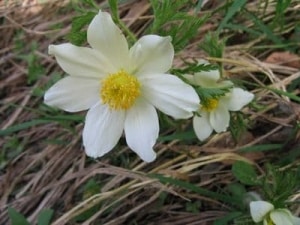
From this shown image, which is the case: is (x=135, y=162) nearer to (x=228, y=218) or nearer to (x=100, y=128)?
(x=228, y=218)

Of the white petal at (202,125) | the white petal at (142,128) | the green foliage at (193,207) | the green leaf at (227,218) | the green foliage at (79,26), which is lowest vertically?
the green foliage at (193,207)

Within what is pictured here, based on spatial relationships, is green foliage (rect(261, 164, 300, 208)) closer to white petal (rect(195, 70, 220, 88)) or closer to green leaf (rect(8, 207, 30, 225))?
white petal (rect(195, 70, 220, 88))

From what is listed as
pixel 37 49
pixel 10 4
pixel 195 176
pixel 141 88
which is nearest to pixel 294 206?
pixel 195 176

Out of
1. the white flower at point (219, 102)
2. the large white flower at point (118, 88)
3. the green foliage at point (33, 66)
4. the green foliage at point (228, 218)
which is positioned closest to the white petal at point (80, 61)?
the large white flower at point (118, 88)

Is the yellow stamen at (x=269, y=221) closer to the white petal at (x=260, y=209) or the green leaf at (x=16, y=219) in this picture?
the white petal at (x=260, y=209)

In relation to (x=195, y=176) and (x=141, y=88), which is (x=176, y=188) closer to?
(x=195, y=176)

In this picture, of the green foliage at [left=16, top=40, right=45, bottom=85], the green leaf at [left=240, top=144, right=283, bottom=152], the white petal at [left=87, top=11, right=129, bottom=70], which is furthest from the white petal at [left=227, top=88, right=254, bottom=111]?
the green foliage at [left=16, top=40, right=45, bottom=85]
